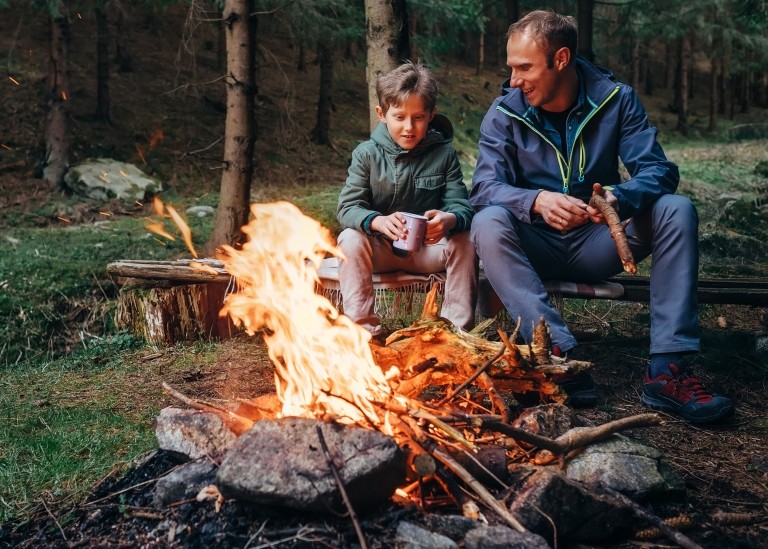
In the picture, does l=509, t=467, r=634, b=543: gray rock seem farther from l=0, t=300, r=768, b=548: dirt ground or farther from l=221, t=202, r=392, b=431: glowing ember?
l=221, t=202, r=392, b=431: glowing ember

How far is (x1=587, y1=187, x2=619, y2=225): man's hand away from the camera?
3.70 m

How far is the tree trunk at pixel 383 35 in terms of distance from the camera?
5.38 meters

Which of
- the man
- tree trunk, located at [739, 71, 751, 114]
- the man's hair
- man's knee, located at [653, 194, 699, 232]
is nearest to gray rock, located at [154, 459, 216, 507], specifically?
the man

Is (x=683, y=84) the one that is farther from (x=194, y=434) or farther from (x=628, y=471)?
(x=194, y=434)

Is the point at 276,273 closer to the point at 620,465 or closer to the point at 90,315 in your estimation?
the point at 620,465

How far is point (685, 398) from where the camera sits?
3.59 meters

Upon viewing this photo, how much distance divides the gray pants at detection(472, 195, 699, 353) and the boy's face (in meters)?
0.65

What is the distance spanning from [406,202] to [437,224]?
50 cm

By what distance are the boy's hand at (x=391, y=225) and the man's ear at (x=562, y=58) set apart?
1242 millimetres

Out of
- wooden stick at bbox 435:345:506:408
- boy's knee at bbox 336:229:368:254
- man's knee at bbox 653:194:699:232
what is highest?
man's knee at bbox 653:194:699:232

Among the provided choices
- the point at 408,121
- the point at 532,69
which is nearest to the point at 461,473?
the point at 408,121

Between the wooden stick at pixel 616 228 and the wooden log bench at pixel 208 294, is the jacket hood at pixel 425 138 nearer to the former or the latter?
the wooden log bench at pixel 208 294

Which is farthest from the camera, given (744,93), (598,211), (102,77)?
(744,93)

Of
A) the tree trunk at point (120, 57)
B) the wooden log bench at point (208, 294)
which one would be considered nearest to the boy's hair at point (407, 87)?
the wooden log bench at point (208, 294)
